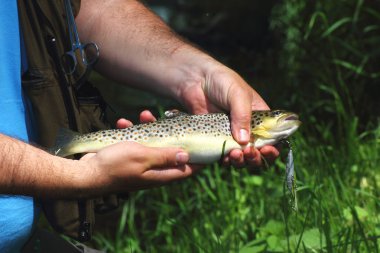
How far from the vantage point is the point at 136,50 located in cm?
301

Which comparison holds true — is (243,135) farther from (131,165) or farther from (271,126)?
(131,165)

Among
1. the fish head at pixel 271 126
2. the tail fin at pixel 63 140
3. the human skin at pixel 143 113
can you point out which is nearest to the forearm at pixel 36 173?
the human skin at pixel 143 113

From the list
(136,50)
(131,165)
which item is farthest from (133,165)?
(136,50)

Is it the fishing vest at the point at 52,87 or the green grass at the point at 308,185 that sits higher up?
the fishing vest at the point at 52,87

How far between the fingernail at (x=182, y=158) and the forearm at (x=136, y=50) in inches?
19.2

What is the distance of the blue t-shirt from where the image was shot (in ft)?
7.98

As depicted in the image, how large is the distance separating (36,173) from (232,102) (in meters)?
0.80

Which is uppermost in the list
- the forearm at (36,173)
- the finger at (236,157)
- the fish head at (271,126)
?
the forearm at (36,173)

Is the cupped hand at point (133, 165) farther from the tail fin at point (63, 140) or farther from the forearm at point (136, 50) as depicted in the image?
the forearm at point (136, 50)

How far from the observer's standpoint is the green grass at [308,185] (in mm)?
3070

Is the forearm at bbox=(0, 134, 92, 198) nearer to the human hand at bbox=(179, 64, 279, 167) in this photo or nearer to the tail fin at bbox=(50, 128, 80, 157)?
the tail fin at bbox=(50, 128, 80, 157)

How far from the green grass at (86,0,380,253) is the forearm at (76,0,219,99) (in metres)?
0.57

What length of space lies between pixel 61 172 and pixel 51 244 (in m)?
0.55

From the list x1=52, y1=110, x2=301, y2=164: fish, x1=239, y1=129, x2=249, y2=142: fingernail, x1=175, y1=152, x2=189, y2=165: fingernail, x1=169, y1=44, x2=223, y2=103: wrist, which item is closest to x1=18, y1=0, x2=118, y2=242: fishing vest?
x1=52, y1=110, x2=301, y2=164: fish
